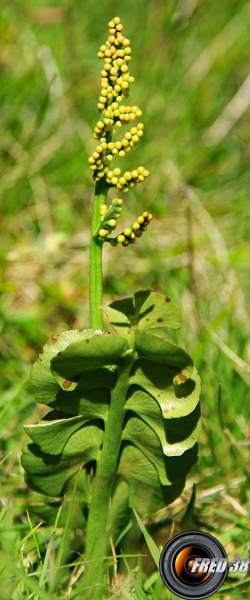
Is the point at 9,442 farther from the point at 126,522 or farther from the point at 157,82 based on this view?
the point at 157,82

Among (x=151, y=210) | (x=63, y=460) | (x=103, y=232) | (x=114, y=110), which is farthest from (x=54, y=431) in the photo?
(x=151, y=210)

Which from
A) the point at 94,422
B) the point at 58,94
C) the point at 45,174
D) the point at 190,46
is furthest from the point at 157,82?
the point at 94,422

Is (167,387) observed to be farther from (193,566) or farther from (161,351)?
(193,566)

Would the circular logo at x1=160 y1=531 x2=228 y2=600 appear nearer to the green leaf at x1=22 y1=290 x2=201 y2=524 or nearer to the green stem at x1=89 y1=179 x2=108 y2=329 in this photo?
the green leaf at x1=22 y1=290 x2=201 y2=524

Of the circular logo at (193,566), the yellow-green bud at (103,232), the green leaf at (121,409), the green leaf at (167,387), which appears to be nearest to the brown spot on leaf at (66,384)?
the green leaf at (121,409)

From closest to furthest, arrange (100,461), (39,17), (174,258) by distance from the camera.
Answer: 1. (100,461)
2. (174,258)
3. (39,17)

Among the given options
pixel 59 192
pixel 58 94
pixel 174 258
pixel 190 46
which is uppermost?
pixel 190 46
